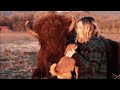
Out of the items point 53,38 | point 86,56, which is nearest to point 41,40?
point 53,38

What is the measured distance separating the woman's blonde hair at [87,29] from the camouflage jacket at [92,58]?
0.27 feet

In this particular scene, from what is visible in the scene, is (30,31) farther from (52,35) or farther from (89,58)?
(89,58)

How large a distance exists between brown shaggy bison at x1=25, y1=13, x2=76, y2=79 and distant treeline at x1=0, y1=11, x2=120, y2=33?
0.36ft

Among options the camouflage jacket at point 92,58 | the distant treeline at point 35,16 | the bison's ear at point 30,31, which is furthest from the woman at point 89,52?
the bison's ear at point 30,31

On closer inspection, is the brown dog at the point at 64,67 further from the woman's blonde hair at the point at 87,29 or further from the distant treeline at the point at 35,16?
the distant treeline at the point at 35,16

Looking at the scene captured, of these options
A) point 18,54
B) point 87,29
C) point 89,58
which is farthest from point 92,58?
point 18,54

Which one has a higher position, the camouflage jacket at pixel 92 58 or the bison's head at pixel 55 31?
the bison's head at pixel 55 31

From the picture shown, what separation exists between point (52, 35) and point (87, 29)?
0.67 m

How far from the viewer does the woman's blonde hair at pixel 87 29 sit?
1012 cm

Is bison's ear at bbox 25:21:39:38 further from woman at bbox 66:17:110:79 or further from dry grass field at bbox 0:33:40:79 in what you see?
woman at bbox 66:17:110:79

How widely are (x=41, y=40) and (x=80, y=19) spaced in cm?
84

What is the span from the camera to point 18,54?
10219 millimetres

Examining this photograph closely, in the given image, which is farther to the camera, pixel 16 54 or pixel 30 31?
pixel 16 54
